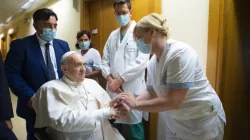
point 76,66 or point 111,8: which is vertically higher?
point 111,8

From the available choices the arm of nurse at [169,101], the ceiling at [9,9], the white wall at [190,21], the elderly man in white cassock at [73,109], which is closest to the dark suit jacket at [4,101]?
the elderly man in white cassock at [73,109]

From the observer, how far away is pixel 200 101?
1442 mm

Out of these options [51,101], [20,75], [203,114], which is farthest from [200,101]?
[20,75]

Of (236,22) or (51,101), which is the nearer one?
(51,101)

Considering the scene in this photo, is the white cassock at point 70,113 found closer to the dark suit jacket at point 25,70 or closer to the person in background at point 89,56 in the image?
the dark suit jacket at point 25,70

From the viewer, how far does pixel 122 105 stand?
4.76 ft

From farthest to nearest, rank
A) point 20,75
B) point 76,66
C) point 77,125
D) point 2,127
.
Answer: point 20,75, point 76,66, point 77,125, point 2,127

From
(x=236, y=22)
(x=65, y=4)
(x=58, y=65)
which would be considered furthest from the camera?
(x=65, y=4)

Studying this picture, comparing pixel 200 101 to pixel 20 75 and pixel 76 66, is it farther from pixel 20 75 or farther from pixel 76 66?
pixel 20 75

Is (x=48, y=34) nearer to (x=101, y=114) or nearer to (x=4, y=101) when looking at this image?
(x=4, y=101)

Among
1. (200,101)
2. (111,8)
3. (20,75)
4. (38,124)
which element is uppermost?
(111,8)

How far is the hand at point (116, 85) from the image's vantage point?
2.12m

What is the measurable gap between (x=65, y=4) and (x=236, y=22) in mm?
2303

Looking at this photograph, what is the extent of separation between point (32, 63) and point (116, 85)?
0.76m
